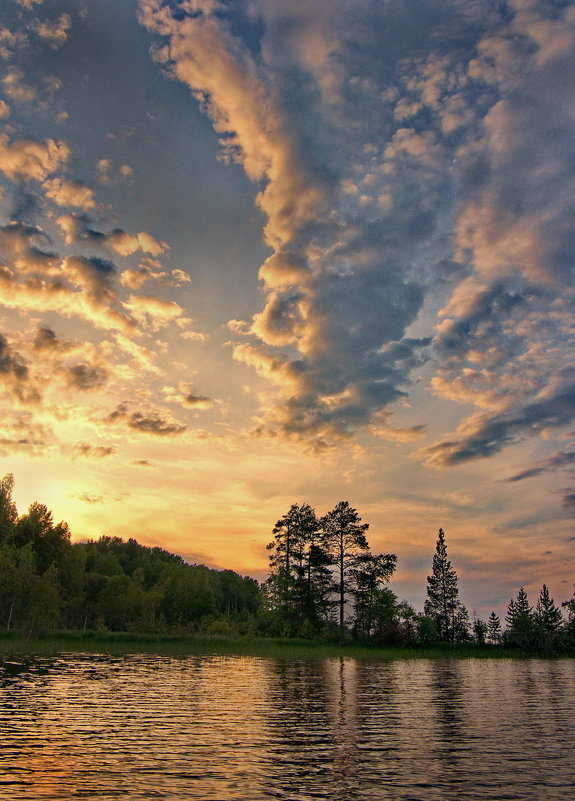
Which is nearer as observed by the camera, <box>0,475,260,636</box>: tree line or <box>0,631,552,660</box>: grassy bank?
<box>0,631,552,660</box>: grassy bank

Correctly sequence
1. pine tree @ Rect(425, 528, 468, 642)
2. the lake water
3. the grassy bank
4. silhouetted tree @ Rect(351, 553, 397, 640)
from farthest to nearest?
1. pine tree @ Rect(425, 528, 468, 642)
2. silhouetted tree @ Rect(351, 553, 397, 640)
3. the grassy bank
4. the lake water

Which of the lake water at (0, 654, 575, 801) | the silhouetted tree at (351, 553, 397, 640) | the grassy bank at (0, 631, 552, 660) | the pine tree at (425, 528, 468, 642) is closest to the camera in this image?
the lake water at (0, 654, 575, 801)

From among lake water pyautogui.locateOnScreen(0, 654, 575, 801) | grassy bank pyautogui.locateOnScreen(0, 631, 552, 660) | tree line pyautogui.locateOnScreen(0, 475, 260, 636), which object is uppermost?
tree line pyautogui.locateOnScreen(0, 475, 260, 636)

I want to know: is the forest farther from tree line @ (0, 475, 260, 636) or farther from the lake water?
the lake water

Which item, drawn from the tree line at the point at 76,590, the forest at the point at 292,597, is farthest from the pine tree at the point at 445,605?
the tree line at the point at 76,590

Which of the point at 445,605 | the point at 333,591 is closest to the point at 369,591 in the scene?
the point at 333,591

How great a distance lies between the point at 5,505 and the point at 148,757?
122364mm

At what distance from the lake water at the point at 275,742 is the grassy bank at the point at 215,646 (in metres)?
35.3

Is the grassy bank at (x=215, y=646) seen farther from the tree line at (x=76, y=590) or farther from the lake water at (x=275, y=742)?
the lake water at (x=275, y=742)

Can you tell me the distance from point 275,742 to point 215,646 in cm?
5944

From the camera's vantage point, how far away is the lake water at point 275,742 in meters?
10.3

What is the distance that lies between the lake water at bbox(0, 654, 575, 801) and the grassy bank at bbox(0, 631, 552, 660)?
35315 millimetres

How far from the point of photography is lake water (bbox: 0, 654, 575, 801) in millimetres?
10328

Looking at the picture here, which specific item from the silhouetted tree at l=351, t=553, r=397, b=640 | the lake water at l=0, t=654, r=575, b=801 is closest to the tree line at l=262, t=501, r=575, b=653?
the silhouetted tree at l=351, t=553, r=397, b=640
